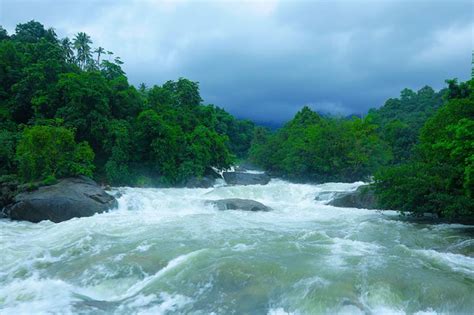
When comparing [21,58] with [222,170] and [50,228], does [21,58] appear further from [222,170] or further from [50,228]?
[50,228]

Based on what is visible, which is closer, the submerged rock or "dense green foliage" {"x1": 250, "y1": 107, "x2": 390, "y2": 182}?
the submerged rock

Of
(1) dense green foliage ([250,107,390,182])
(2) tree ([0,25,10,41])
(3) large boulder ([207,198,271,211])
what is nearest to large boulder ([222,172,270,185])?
(1) dense green foliage ([250,107,390,182])

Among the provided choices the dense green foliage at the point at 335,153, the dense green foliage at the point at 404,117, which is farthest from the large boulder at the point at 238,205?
the dense green foliage at the point at 404,117

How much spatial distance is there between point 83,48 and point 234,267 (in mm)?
41038

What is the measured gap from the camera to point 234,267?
8.20m

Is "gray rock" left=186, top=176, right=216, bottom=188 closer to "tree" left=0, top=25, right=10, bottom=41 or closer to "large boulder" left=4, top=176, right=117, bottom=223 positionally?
"large boulder" left=4, top=176, right=117, bottom=223

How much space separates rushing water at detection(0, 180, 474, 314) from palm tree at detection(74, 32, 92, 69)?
33178 mm

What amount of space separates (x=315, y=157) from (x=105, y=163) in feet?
50.9

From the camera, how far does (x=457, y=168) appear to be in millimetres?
12359

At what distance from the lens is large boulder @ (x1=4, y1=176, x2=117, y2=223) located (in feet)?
46.9

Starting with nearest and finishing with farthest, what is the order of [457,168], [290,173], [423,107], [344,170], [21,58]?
1. [457,168]
2. [21,58]
3. [344,170]
4. [290,173]
5. [423,107]

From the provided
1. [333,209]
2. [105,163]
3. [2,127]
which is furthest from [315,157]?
[2,127]

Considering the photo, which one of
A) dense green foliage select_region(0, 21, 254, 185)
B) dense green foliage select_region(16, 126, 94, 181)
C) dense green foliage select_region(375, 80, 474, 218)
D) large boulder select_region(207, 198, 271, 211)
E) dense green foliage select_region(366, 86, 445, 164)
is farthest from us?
dense green foliage select_region(366, 86, 445, 164)

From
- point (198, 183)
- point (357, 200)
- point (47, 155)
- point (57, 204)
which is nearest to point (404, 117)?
point (198, 183)
